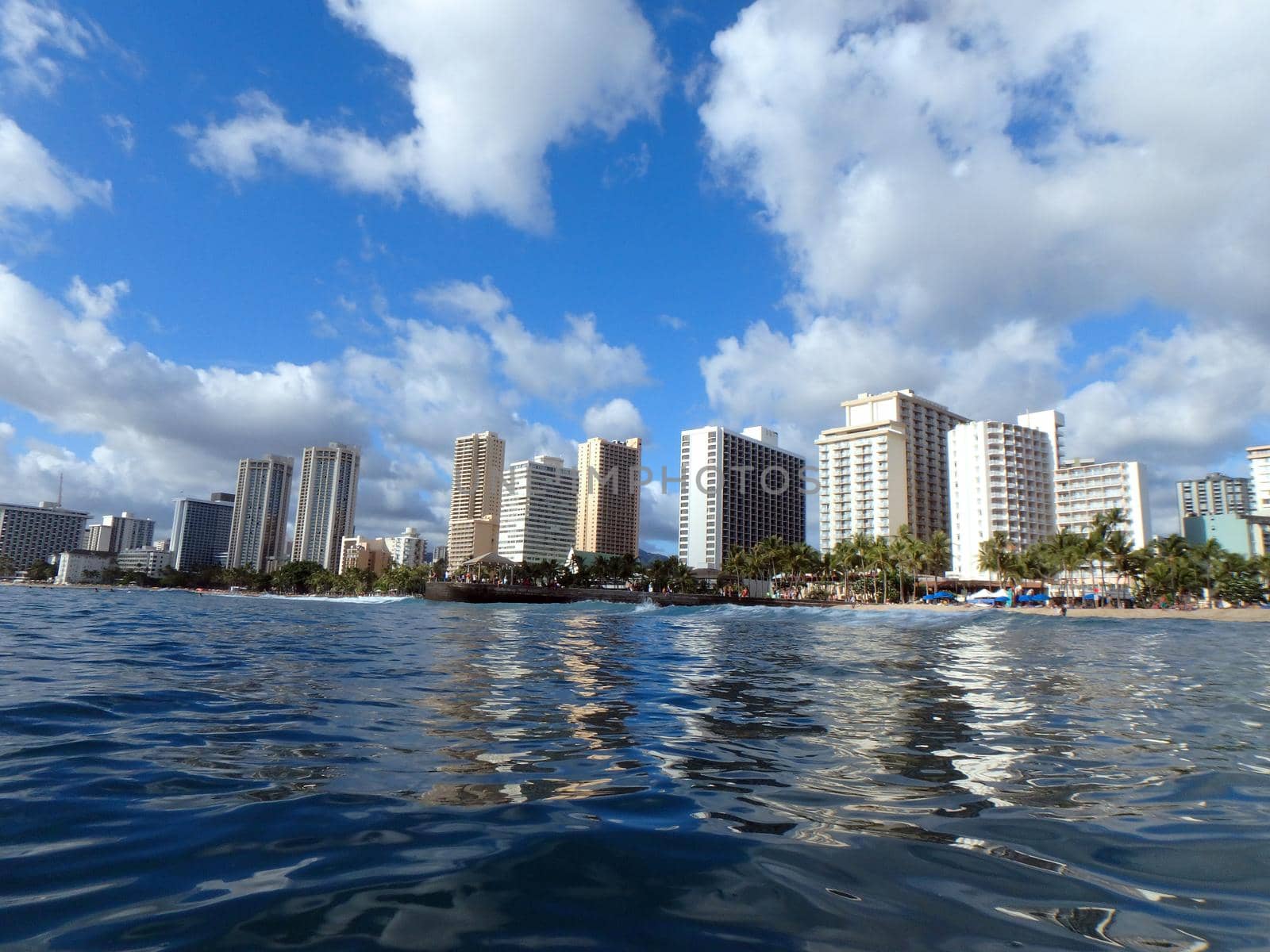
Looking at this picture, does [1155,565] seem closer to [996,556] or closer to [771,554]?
[996,556]

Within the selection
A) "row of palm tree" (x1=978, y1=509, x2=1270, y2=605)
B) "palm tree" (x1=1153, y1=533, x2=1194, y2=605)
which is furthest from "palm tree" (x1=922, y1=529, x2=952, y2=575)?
"palm tree" (x1=1153, y1=533, x2=1194, y2=605)

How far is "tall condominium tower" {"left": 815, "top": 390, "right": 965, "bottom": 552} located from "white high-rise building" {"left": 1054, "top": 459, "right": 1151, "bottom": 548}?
23.2m

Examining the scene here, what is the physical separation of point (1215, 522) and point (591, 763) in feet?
537

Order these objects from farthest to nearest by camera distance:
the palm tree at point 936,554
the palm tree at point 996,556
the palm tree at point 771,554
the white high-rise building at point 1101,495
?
the white high-rise building at point 1101,495 < the palm tree at point 771,554 < the palm tree at point 936,554 < the palm tree at point 996,556

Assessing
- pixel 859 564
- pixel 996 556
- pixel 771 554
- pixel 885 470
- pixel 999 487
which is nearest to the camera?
pixel 996 556

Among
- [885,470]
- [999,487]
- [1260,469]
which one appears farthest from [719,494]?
[1260,469]

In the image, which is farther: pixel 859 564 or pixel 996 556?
pixel 859 564

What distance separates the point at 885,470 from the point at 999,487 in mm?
20008

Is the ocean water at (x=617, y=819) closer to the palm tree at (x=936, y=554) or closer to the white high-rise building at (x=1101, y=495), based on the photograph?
the palm tree at (x=936, y=554)

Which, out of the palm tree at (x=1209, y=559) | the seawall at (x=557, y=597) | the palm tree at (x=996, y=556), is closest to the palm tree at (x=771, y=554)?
the seawall at (x=557, y=597)

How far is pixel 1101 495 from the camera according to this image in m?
130

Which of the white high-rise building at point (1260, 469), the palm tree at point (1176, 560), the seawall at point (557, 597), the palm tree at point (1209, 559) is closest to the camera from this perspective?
the palm tree at point (1176, 560)

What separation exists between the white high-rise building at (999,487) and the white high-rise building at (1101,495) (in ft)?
6.15

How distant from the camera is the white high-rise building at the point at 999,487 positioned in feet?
424
